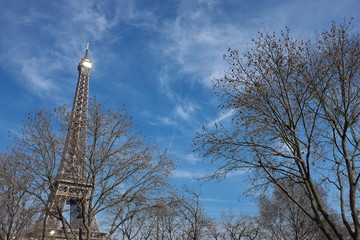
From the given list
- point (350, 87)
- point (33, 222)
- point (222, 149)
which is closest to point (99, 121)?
point (222, 149)

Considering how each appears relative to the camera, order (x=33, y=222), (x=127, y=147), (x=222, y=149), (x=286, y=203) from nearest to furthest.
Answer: (x=222, y=149)
(x=127, y=147)
(x=33, y=222)
(x=286, y=203)

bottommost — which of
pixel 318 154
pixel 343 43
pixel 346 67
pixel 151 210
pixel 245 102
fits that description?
pixel 151 210

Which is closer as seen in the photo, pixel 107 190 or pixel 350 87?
pixel 350 87

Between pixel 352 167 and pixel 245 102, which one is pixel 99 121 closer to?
pixel 245 102

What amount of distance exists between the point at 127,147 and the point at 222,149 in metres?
6.84

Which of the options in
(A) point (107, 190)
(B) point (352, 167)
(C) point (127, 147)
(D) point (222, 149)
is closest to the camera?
(B) point (352, 167)

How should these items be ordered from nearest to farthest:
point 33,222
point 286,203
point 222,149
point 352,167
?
1. point 352,167
2. point 222,149
3. point 33,222
4. point 286,203

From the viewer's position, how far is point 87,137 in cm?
1529

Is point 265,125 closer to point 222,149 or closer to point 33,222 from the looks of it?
point 222,149

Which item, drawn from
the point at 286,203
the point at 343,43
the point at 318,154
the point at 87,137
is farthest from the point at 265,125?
the point at 286,203

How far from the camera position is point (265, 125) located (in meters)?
9.96

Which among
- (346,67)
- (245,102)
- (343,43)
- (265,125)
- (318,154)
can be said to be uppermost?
(343,43)

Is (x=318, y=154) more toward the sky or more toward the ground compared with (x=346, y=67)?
more toward the ground

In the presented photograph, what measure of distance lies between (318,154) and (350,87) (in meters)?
2.38
